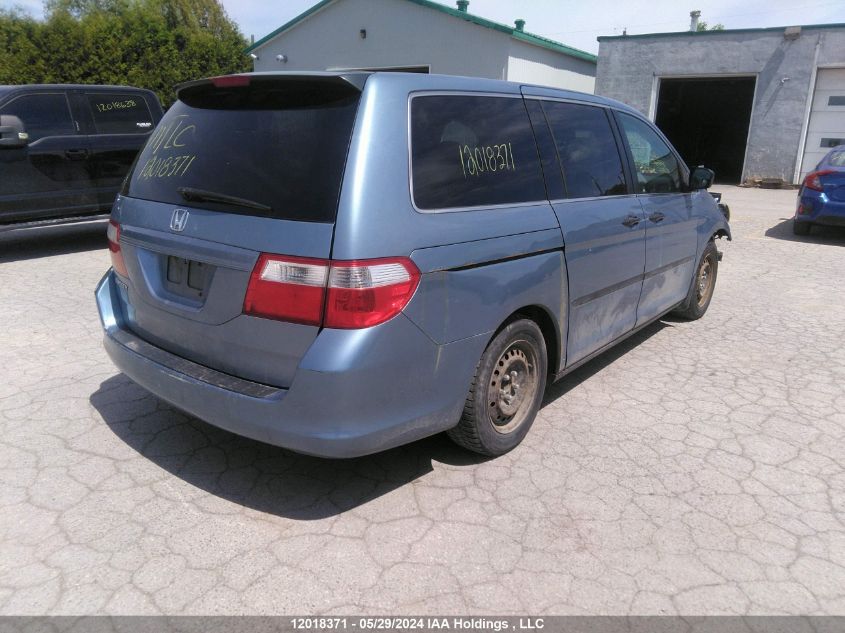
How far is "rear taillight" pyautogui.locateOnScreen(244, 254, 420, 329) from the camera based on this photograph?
2445mm

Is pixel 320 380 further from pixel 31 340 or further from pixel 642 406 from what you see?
pixel 31 340

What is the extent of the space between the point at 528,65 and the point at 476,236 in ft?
53.0

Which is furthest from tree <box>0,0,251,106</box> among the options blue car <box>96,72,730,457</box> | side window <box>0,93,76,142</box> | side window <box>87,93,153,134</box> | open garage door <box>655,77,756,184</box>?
blue car <box>96,72,730,457</box>

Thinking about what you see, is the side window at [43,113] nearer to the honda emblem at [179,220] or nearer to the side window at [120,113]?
the side window at [120,113]

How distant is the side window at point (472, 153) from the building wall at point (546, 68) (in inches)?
536

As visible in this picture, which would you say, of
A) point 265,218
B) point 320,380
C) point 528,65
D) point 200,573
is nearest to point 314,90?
point 265,218

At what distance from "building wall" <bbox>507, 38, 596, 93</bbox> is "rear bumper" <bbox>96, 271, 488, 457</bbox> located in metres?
14.7

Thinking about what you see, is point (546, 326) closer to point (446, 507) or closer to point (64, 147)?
point (446, 507)

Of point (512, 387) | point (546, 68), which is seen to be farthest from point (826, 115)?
point (512, 387)

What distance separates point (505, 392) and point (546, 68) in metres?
17.0

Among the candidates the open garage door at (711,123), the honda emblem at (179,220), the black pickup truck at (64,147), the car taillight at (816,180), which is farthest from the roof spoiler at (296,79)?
the open garage door at (711,123)

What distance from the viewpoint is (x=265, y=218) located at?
8.59 ft

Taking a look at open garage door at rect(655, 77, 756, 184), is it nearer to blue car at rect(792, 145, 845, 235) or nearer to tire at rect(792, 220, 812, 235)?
tire at rect(792, 220, 812, 235)

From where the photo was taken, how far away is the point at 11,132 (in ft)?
23.9
